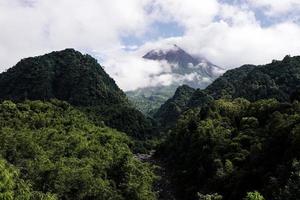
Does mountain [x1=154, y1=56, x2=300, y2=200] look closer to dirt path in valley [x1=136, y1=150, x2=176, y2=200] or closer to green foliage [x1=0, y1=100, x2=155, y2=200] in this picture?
dirt path in valley [x1=136, y1=150, x2=176, y2=200]

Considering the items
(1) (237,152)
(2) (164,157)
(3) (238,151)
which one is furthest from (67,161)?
(2) (164,157)

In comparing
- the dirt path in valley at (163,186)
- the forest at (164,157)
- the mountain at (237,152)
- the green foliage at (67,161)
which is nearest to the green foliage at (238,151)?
the mountain at (237,152)

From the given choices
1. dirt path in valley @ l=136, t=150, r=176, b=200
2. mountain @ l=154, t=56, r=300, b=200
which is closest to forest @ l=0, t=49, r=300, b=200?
mountain @ l=154, t=56, r=300, b=200

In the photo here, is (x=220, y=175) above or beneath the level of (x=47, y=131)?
beneath

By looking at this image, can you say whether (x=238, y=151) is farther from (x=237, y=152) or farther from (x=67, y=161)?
(x=67, y=161)

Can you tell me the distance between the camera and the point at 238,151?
111 meters

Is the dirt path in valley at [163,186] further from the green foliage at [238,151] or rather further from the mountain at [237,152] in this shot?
the green foliage at [238,151]

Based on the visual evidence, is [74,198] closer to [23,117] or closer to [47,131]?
[47,131]

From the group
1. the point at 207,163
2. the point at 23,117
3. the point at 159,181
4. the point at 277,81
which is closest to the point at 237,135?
the point at 207,163

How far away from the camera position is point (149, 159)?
163125mm

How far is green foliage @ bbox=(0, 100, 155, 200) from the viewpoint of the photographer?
91.4 meters

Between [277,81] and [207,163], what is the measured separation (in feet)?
297

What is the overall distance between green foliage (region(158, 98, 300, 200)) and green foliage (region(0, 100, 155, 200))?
1241 centimetres

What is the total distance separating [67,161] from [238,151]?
3465 cm
